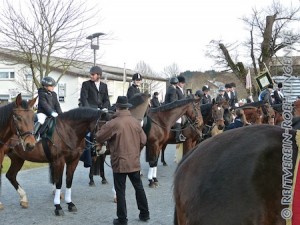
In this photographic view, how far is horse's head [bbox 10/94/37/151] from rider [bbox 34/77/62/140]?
843 mm

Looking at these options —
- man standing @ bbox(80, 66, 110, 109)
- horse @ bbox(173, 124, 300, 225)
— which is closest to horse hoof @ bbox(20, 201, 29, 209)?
man standing @ bbox(80, 66, 110, 109)

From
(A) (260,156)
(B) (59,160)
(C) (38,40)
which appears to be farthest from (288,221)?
(C) (38,40)

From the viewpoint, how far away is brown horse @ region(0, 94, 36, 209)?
22.2ft

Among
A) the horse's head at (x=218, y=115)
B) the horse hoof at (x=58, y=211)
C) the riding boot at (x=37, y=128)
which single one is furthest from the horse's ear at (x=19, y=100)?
the horse's head at (x=218, y=115)

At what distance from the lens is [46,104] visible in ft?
26.5

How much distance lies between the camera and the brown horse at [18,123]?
6.77 meters

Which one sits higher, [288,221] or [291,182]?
[291,182]

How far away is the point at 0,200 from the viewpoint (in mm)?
8320

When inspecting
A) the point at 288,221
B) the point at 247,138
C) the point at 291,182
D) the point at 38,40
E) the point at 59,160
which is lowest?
the point at 59,160

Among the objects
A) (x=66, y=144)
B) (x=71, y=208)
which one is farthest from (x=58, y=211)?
(x=66, y=144)

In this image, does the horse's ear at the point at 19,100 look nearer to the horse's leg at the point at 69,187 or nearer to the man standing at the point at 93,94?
the horse's leg at the point at 69,187

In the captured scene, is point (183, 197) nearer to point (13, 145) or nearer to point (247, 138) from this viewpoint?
point (247, 138)

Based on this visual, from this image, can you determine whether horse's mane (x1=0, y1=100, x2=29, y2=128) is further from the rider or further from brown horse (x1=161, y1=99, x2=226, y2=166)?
brown horse (x1=161, y1=99, x2=226, y2=166)

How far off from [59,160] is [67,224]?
1.41 m
